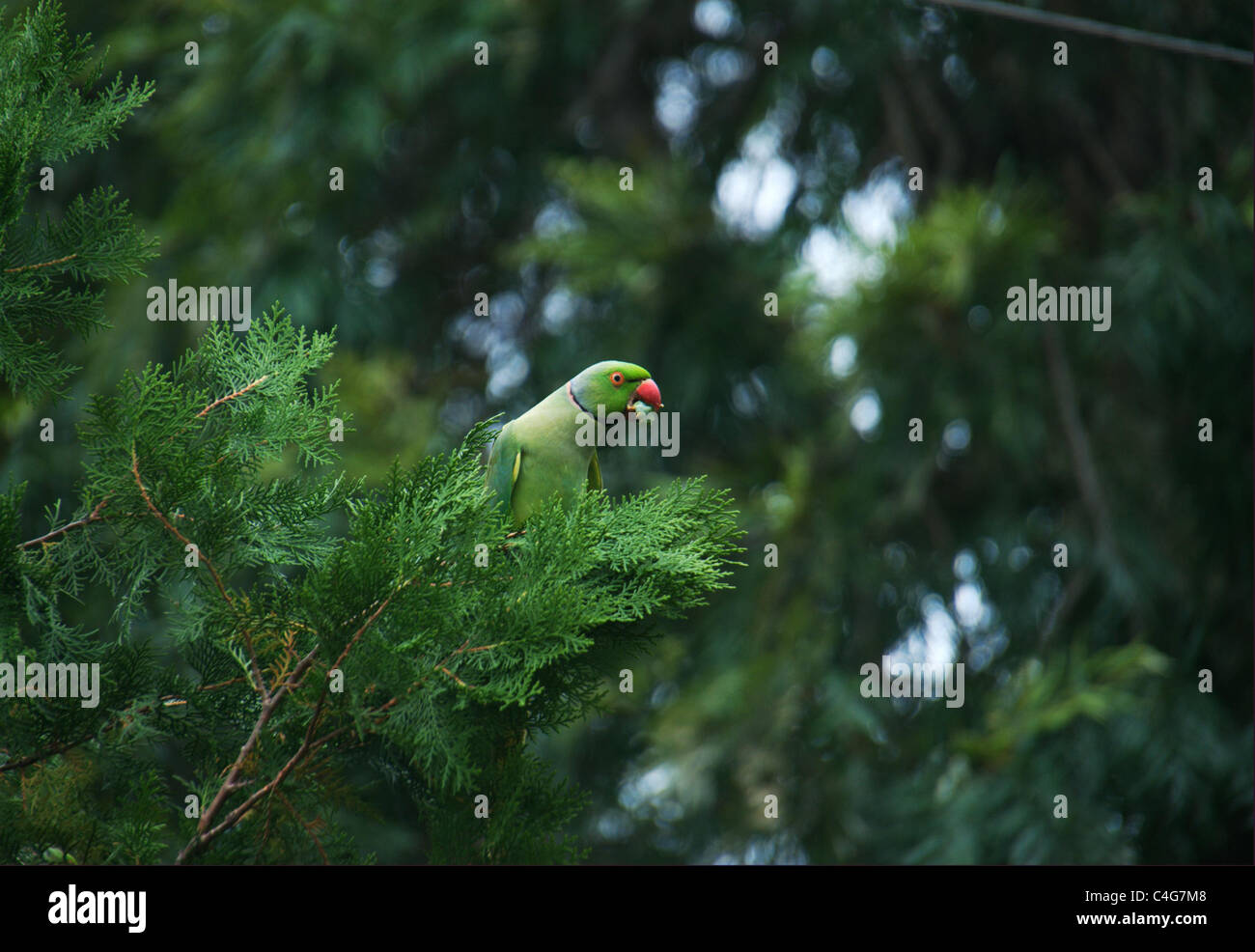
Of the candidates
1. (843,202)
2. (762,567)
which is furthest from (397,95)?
(762,567)

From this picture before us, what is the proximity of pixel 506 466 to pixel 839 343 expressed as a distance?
3454mm

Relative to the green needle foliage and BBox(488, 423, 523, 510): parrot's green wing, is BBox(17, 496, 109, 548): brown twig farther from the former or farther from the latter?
BBox(488, 423, 523, 510): parrot's green wing

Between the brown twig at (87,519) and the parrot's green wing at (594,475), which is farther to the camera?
the parrot's green wing at (594,475)

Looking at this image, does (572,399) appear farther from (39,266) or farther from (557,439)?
(39,266)

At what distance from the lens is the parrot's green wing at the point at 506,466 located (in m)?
2.63

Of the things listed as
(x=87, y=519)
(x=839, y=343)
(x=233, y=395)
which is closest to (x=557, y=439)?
(x=233, y=395)

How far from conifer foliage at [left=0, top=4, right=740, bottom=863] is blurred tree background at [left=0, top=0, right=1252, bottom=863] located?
328 centimetres

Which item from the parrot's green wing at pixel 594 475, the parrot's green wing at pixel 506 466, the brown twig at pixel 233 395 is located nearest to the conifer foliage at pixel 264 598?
the brown twig at pixel 233 395

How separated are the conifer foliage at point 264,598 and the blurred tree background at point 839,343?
328 centimetres

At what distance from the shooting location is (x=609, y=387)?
259 centimetres

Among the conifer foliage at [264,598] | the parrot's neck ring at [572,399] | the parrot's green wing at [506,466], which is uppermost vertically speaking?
the parrot's neck ring at [572,399]

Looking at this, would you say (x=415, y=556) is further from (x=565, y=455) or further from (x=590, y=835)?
(x=590, y=835)

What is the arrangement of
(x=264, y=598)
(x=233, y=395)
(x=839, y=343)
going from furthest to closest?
(x=839, y=343) → (x=233, y=395) → (x=264, y=598)

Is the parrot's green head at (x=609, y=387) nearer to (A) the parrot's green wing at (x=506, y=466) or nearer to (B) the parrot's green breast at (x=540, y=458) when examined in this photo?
(B) the parrot's green breast at (x=540, y=458)
